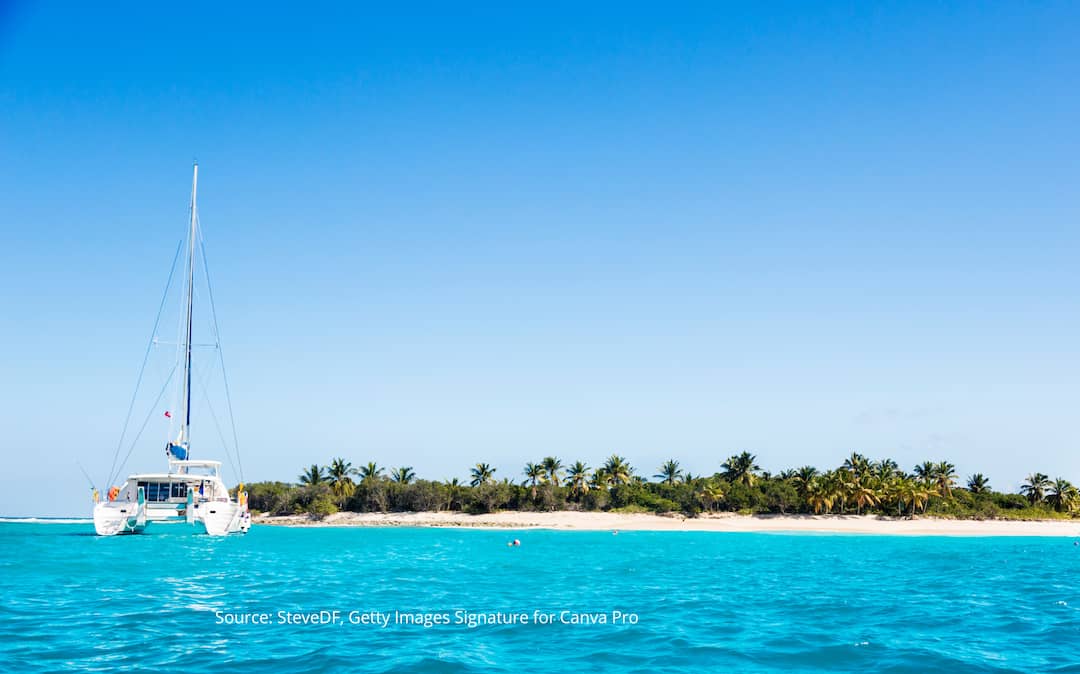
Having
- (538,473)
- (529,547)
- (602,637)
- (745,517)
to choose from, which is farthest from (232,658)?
(538,473)

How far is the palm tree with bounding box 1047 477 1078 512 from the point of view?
381 ft

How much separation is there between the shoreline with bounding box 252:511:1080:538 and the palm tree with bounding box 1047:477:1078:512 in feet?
28.7

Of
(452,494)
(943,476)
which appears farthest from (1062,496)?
(452,494)

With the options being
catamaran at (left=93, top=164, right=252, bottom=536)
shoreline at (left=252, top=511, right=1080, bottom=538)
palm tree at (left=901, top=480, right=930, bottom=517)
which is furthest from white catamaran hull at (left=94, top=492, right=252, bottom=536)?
palm tree at (left=901, top=480, right=930, bottom=517)

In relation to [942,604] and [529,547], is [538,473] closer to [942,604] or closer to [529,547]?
[529,547]

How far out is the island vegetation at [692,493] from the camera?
358 ft

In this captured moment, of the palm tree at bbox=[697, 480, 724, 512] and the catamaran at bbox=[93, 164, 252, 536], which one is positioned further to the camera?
the palm tree at bbox=[697, 480, 724, 512]

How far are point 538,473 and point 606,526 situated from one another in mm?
20137

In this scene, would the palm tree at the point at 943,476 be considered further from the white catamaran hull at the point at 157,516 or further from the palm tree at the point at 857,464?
the white catamaran hull at the point at 157,516

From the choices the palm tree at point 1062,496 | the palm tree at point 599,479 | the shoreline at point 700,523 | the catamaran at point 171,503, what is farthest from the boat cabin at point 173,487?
the palm tree at point 1062,496

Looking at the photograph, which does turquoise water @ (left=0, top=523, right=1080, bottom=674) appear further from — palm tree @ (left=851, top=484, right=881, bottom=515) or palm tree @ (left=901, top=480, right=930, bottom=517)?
palm tree @ (left=901, top=480, right=930, bottom=517)

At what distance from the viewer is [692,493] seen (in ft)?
372

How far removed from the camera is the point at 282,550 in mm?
55719

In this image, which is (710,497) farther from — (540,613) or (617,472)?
(540,613)
